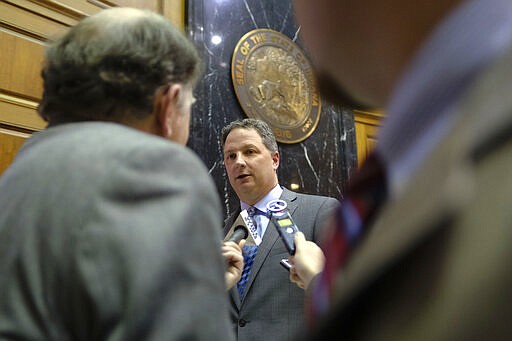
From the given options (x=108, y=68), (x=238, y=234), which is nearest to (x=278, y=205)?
(x=238, y=234)

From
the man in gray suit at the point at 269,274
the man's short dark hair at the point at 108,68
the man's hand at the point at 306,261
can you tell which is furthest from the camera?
the man in gray suit at the point at 269,274

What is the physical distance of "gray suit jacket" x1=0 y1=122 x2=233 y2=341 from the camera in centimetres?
62

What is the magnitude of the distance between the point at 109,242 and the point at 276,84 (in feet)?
9.94

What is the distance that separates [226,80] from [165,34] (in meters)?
2.34

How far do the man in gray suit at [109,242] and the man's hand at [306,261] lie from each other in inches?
20.0

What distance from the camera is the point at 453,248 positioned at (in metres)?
0.17

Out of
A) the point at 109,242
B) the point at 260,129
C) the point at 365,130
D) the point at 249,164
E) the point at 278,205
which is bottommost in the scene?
the point at 109,242

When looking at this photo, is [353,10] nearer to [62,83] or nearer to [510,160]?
[510,160]

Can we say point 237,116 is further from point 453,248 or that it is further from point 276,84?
point 453,248

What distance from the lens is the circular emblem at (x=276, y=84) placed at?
3346 mm

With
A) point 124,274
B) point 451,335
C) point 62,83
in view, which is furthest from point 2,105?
point 451,335

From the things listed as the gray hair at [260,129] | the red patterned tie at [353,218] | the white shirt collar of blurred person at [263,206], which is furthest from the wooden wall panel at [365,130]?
the red patterned tie at [353,218]

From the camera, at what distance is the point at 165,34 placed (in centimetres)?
92

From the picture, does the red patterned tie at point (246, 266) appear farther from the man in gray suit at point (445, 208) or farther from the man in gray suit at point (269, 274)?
the man in gray suit at point (445, 208)
